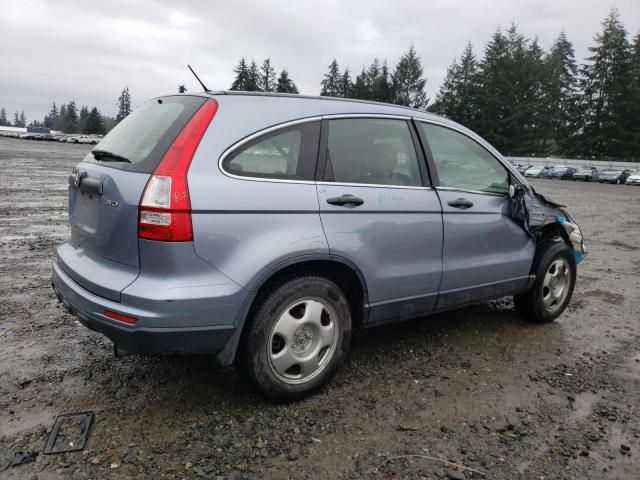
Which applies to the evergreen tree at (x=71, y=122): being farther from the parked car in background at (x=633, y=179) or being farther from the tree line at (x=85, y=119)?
the parked car in background at (x=633, y=179)

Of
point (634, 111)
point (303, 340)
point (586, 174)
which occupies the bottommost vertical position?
point (303, 340)

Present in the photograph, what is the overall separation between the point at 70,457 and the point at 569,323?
4218 mm

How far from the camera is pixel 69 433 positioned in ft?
8.64

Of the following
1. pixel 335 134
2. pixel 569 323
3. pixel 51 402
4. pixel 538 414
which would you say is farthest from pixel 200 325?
pixel 569 323

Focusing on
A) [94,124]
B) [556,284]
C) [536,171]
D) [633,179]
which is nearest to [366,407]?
[556,284]

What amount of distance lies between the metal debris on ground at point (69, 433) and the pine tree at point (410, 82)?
83165 millimetres

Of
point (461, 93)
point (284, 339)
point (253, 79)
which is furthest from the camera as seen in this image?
point (253, 79)

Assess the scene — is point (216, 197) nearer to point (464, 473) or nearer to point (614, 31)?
point (464, 473)

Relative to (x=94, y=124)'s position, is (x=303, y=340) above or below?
below

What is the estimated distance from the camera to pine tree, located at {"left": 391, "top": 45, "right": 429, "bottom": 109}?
81.8 m

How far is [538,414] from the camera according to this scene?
304 cm

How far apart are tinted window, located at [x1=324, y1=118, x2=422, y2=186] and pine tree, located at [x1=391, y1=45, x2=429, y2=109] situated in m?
81.7

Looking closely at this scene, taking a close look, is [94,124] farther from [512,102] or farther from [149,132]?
[149,132]

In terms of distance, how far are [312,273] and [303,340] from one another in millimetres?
406
